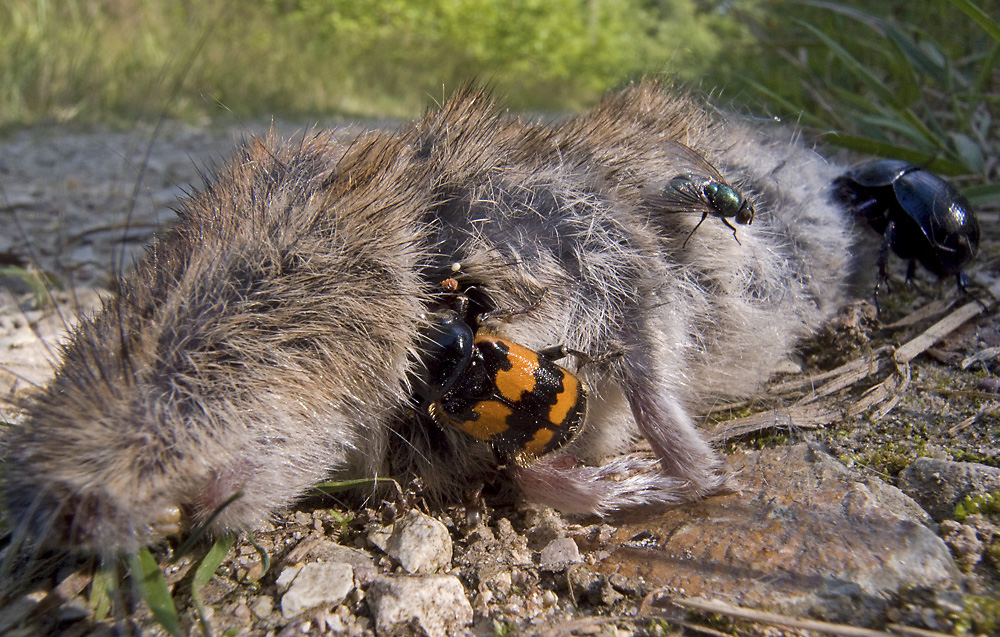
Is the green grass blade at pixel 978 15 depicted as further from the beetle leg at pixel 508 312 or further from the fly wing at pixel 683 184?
the beetle leg at pixel 508 312

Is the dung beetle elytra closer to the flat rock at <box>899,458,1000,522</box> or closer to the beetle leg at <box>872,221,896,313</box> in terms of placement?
the beetle leg at <box>872,221,896,313</box>

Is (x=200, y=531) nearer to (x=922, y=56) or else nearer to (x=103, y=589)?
(x=103, y=589)

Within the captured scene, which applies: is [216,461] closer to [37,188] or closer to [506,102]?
[506,102]

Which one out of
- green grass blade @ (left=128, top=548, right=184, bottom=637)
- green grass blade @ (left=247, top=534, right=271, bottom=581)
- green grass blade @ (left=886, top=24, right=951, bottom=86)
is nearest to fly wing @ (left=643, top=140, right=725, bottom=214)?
green grass blade @ (left=247, top=534, right=271, bottom=581)

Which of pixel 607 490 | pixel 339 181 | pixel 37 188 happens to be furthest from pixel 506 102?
pixel 37 188

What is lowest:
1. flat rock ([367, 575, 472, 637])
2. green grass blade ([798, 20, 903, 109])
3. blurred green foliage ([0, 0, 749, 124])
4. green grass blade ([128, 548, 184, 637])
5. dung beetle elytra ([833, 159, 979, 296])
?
blurred green foliage ([0, 0, 749, 124])
